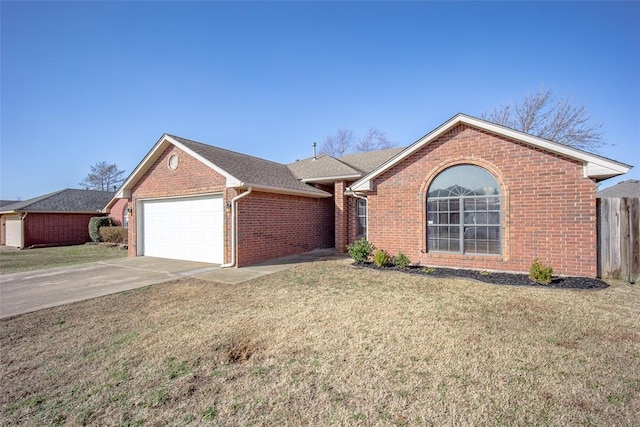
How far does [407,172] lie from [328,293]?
17.3 ft

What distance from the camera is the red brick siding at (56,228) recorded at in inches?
772

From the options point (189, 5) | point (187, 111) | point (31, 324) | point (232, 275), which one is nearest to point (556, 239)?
point (232, 275)

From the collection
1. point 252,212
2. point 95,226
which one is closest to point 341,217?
point 252,212

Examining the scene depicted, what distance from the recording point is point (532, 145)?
7754mm

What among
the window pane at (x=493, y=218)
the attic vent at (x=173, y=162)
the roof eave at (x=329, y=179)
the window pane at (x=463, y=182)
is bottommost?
the window pane at (x=493, y=218)

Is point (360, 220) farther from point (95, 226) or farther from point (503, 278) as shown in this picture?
point (95, 226)

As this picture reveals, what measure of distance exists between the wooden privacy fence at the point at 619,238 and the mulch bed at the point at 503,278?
75cm

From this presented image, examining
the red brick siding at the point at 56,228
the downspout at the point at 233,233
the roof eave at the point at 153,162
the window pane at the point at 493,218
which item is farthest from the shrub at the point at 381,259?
the red brick siding at the point at 56,228

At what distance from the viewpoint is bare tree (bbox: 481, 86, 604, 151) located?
58.9 ft

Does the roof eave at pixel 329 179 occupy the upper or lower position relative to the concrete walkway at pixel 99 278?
upper

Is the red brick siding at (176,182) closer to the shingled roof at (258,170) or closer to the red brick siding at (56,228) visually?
the shingled roof at (258,170)

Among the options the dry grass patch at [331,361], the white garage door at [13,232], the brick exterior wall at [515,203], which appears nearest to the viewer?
the dry grass patch at [331,361]

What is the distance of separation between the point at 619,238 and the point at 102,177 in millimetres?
68583

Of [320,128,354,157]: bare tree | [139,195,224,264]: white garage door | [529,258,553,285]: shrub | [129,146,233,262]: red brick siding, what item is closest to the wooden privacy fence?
[529,258,553,285]: shrub
